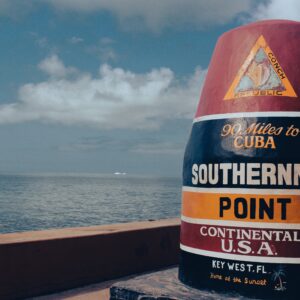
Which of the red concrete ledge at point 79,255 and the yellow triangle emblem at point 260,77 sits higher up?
the yellow triangle emblem at point 260,77

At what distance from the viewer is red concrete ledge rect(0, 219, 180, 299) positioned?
6.11 meters

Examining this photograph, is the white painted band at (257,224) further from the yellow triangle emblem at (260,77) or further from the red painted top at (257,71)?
the yellow triangle emblem at (260,77)

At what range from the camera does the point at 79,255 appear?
6.76 meters

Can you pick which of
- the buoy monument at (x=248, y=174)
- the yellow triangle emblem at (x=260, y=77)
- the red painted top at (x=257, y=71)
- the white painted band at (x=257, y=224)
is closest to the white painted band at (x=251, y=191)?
the buoy monument at (x=248, y=174)

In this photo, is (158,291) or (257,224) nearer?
(257,224)

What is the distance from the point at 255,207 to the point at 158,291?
3.76 ft

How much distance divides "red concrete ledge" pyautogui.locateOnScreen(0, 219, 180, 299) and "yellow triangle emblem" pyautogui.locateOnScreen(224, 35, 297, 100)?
2.90 meters

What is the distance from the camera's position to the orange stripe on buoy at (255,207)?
4.67 meters

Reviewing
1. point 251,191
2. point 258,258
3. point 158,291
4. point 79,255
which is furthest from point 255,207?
point 79,255

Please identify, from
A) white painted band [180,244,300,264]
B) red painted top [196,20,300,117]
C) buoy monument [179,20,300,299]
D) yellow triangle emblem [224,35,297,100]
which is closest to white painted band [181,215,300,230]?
buoy monument [179,20,300,299]

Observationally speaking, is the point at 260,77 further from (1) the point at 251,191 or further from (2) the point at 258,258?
(2) the point at 258,258

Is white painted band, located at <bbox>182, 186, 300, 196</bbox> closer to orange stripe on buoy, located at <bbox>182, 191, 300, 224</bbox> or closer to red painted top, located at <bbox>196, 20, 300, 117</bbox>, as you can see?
orange stripe on buoy, located at <bbox>182, 191, 300, 224</bbox>

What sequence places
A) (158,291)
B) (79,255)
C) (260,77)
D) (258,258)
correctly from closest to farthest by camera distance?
(258,258) < (158,291) < (260,77) < (79,255)

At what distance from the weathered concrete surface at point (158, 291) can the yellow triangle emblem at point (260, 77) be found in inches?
71.2
